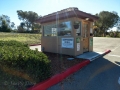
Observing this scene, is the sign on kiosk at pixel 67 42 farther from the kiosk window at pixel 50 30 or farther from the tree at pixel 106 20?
the tree at pixel 106 20

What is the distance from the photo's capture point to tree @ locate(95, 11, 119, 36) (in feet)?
123

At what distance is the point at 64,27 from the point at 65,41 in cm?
96

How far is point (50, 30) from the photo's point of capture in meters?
8.77

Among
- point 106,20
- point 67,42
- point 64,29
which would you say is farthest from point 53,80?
point 106,20

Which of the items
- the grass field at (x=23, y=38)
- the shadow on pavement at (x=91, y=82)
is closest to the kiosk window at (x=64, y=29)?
the shadow on pavement at (x=91, y=82)

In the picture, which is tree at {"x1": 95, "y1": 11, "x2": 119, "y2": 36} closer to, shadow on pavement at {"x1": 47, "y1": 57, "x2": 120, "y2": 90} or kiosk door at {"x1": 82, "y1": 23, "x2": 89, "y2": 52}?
kiosk door at {"x1": 82, "y1": 23, "x2": 89, "y2": 52}

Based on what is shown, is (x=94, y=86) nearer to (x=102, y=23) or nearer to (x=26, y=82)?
(x=26, y=82)

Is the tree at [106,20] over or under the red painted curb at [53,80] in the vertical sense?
over

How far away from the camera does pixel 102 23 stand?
37875 mm

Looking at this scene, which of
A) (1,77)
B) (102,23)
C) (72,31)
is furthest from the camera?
(102,23)

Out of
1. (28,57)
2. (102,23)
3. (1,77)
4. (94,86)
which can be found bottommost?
(94,86)

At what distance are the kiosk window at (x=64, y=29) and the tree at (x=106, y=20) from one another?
3218 cm

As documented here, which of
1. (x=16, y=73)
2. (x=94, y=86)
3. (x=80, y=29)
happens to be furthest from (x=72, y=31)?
(x=16, y=73)

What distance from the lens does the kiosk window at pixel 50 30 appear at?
8398mm
